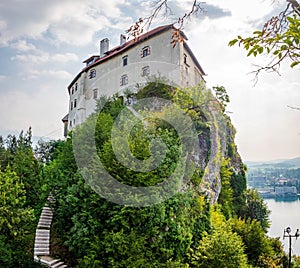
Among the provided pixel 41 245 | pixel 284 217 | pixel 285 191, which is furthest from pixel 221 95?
pixel 285 191

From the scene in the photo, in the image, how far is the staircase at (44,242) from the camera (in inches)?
510

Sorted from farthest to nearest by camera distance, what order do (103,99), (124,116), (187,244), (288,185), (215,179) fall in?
(288,185), (103,99), (215,179), (124,116), (187,244)

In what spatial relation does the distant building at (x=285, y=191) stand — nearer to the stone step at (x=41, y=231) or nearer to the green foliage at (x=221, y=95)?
the green foliage at (x=221, y=95)

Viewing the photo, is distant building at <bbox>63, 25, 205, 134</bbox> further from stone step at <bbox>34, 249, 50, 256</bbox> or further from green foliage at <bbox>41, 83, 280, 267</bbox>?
stone step at <bbox>34, 249, 50, 256</bbox>

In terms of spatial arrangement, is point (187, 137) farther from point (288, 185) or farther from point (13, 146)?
point (288, 185)

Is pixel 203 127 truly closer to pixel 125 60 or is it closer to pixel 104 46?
pixel 125 60

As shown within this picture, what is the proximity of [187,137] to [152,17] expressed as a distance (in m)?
14.5

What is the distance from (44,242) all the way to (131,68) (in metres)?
13.4

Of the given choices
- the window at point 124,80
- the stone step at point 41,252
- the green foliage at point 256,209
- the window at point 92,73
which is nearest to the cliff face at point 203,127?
the window at point 124,80

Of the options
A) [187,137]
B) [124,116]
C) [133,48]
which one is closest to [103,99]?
[133,48]

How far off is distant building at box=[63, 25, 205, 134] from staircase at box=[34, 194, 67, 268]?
10.1m

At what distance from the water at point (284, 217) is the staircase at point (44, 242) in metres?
25.2

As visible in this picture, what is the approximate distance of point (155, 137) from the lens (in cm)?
1396

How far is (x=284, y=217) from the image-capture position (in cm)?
5066
